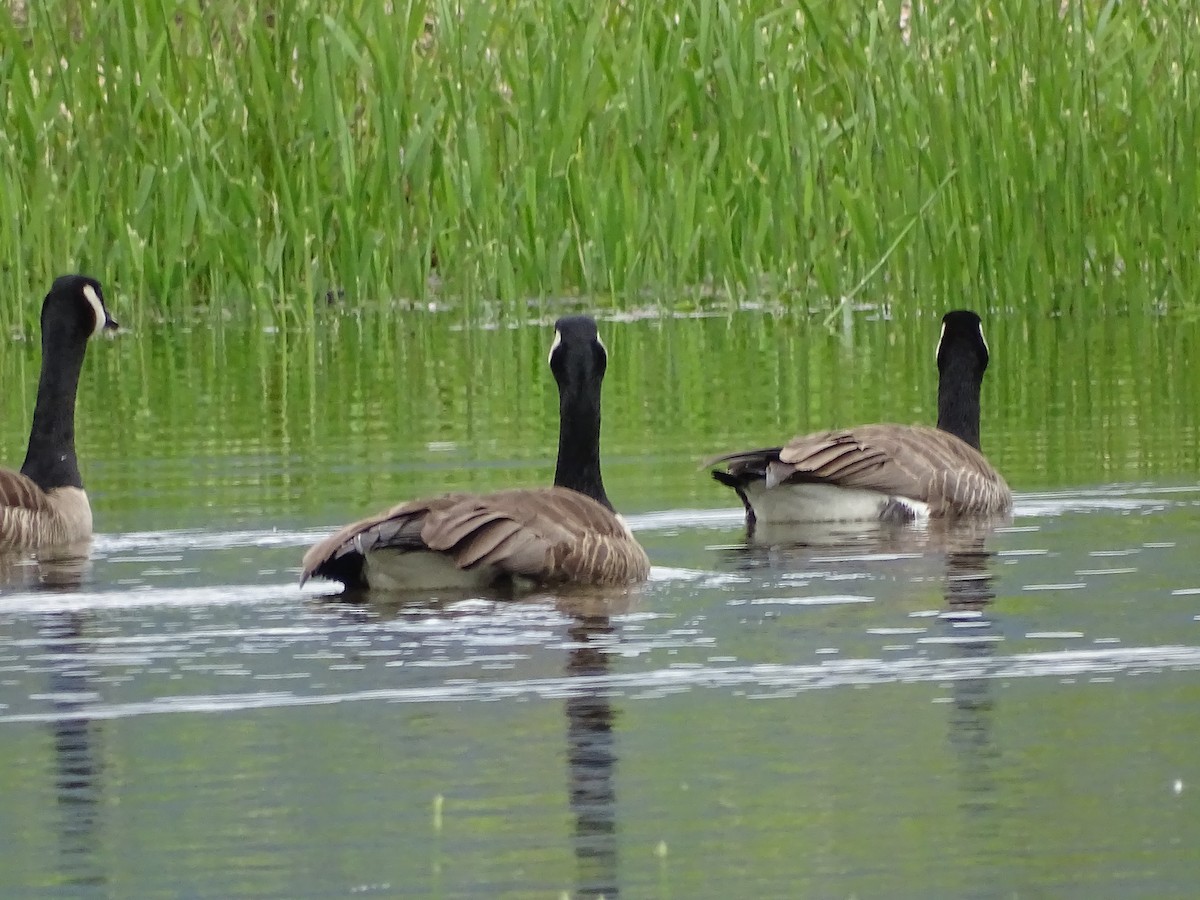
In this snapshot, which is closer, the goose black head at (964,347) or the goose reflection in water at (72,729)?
the goose reflection in water at (72,729)

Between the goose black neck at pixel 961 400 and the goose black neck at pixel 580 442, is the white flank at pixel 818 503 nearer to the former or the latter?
the goose black neck at pixel 580 442

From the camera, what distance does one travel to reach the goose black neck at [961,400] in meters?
13.2

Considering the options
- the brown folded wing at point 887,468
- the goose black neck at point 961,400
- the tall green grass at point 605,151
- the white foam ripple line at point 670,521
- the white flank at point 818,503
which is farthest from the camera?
the tall green grass at point 605,151

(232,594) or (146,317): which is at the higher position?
(146,317)

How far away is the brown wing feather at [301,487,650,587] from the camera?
8.67 meters

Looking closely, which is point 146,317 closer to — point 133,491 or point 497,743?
point 133,491

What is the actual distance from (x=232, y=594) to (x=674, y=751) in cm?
313

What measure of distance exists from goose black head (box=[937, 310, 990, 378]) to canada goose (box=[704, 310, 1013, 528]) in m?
1.39

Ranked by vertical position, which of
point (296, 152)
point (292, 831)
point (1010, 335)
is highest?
point (296, 152)

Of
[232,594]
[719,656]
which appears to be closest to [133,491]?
[232,594]

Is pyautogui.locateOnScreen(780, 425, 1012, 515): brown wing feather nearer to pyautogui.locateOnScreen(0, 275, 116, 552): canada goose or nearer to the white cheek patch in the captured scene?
pyautogui.locateOnScreen(0, 275, 116, 552): canada goose

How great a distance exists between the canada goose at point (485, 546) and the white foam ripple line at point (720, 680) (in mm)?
1355

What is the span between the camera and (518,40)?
2048cm

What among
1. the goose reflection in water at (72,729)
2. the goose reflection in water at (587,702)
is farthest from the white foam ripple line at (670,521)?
the goose reflection in water at (587,702)
